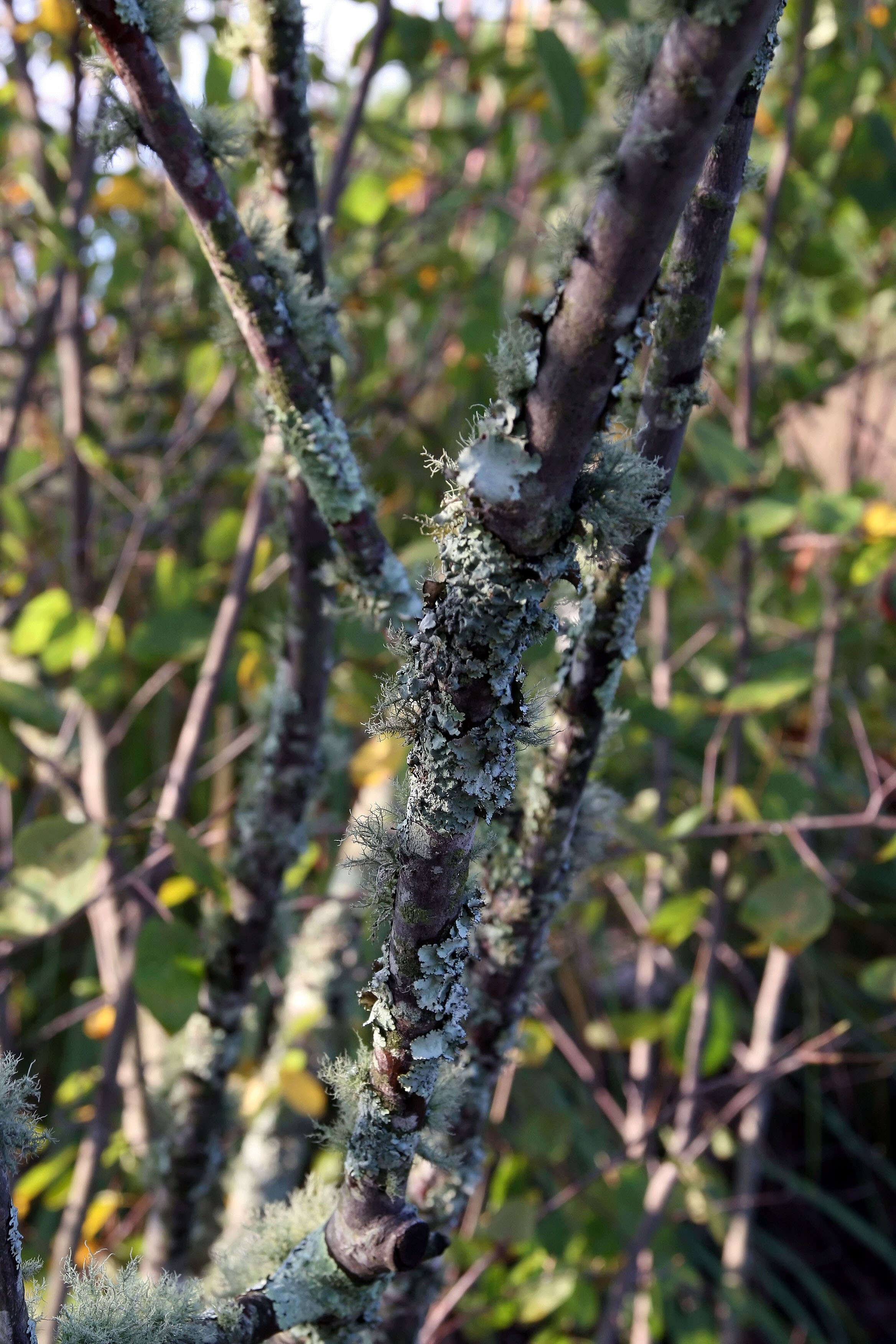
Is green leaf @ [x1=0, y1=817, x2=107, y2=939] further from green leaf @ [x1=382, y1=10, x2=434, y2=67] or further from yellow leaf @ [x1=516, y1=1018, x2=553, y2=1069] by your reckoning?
green leaf @ [x1=382, y1=10, x2=434, y2=67]

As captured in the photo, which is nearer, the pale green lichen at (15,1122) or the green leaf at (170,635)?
the pale green lichen at (15,1122)

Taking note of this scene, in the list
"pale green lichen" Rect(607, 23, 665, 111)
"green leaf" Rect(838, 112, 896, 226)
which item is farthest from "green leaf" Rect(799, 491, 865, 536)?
"pale green lichen" Rect(607, 23, 665, 111)

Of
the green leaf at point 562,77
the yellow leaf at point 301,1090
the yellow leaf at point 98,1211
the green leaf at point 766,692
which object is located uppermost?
the green leaf at point 562,77

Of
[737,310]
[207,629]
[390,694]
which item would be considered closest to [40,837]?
[207,629]

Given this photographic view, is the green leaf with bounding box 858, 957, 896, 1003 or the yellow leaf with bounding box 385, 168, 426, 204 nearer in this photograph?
the green leaf with bounding box 858, 957, 896, 1003

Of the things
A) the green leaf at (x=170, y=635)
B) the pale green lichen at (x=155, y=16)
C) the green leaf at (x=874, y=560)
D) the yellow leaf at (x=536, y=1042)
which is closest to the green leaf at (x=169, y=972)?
the green leaf at (x=170, y=635)

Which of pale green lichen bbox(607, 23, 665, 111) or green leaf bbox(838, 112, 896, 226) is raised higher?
green leaf bbox(838, 112, 896, 226)

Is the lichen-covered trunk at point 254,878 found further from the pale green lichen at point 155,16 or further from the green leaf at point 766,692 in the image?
the green leaf at point 766,692
